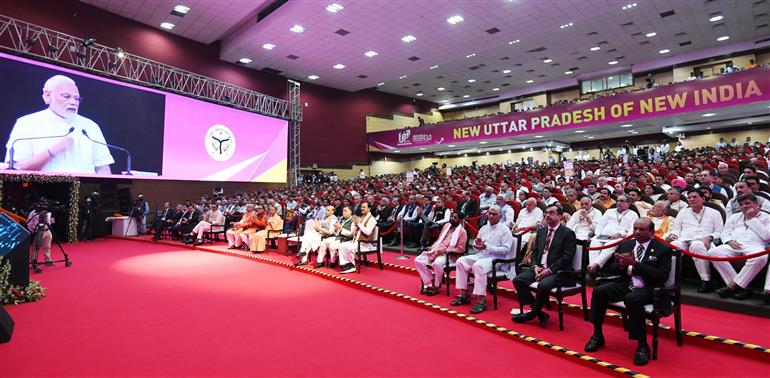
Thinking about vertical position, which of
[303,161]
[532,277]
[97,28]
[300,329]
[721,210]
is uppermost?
[97,28]

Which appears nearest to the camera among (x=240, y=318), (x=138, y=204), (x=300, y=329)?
(x=300, y=329)

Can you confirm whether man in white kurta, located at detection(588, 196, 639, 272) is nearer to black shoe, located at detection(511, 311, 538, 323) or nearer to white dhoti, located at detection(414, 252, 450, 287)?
black shoe, located at detection(511, 311, 538, 323)

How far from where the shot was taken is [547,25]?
14367 mm

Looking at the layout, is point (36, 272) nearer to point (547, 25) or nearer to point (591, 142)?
point (547, 25)

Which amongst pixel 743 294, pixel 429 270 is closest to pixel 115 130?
pixel 429 270

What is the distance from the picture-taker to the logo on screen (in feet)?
45.5

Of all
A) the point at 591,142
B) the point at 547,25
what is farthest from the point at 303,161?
the point at 591,142

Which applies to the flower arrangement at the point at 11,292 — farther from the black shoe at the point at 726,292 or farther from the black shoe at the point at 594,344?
the black shoe at the point at 726,292

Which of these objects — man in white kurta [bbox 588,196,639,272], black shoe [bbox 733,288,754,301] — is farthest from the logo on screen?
black shoe [bbox 733,288,754,301]

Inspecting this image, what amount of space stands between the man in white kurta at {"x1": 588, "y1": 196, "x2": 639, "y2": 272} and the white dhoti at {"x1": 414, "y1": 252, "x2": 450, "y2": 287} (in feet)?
5.74

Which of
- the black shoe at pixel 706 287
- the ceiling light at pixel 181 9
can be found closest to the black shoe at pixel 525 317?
the black shoe at pixel 706 287

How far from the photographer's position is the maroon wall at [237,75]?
11695 mm

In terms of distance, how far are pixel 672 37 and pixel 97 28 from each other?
21.9 meters

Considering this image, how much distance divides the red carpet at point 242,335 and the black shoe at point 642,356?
32 centimetres
